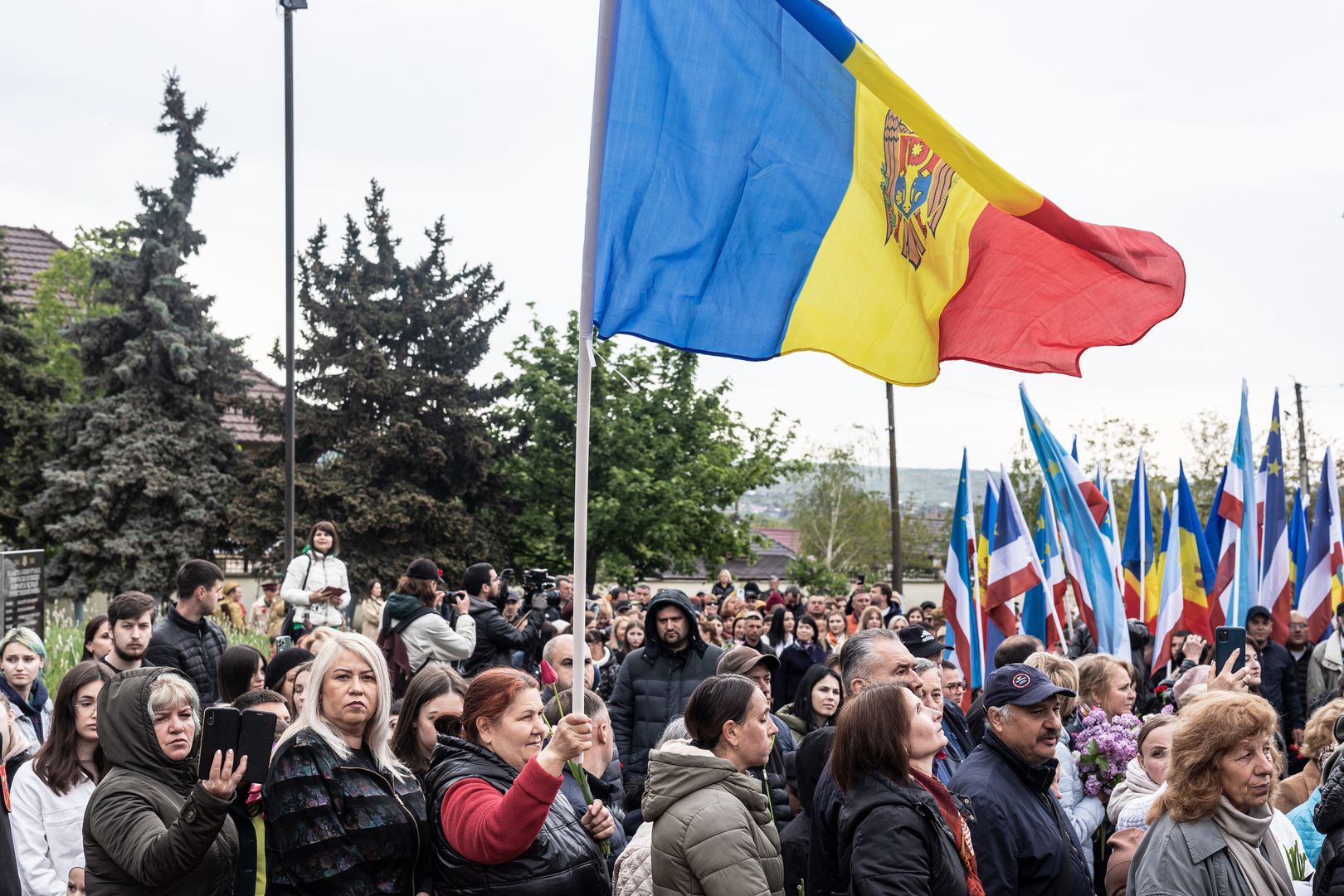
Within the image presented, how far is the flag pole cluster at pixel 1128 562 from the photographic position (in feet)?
42.6

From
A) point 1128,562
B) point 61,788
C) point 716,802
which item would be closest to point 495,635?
point 61,788

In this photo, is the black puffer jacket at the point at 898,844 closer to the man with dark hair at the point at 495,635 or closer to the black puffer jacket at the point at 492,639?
the man with dark hair at the point at 495,635

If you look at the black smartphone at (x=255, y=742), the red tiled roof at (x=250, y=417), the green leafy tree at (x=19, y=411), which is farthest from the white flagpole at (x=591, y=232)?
the red tiled roof at (x=250, y=417)

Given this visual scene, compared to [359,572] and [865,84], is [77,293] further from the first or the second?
[865,84]

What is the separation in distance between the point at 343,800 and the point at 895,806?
1.73 meters

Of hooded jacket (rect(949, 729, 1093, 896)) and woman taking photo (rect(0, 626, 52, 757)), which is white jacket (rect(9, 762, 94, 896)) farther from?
hooded jacket (rect(949, 729, 1093, 896))

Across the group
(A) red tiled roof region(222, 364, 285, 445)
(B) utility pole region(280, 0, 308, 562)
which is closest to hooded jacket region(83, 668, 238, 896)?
(B) utility pole region(280, 0, 308, 562)

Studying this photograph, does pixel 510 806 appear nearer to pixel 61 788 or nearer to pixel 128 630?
pixel 61 788

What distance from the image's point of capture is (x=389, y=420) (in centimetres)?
3400

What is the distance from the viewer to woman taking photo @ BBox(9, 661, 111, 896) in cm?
552

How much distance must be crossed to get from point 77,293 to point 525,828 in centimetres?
3591

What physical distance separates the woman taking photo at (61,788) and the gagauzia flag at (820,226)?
3.11m

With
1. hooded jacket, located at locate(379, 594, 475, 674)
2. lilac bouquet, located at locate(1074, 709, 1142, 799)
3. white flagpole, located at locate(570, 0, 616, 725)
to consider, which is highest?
white flagpole, located at locate(570, 0, 616, 725)

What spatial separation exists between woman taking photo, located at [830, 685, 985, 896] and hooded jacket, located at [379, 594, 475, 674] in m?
5.24
